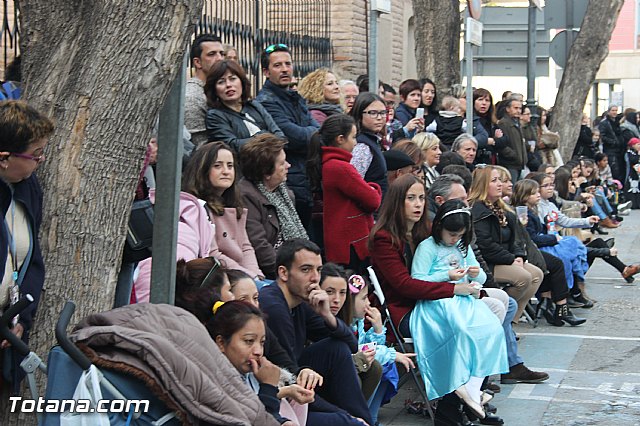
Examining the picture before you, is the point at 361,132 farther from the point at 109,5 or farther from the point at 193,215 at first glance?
the point at 109,5

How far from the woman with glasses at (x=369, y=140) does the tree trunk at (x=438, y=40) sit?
310 inches

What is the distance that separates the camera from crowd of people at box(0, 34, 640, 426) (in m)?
5.48

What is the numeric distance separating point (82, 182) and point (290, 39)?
11419 millimetres

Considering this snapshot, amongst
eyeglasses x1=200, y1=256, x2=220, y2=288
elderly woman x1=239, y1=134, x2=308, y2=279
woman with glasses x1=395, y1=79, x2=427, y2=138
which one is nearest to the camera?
eyeglasses x1=200, y1=256, x2=220, y2=288

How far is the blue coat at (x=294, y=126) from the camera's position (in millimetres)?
9141

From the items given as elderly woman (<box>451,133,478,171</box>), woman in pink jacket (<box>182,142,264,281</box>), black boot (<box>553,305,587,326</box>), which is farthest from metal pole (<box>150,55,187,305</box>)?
black boot (<box>553,305,587,326</box>)

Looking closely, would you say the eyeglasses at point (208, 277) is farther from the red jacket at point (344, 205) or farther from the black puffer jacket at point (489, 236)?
the black puffer jacket at point (489, 236)

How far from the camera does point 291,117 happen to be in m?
9.40

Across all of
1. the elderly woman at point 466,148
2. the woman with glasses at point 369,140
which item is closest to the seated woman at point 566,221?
the elderly woman at point 466,148

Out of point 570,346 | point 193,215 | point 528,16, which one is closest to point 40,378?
point 193,215

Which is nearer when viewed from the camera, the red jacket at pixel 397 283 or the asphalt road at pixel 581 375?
the red jacket at pixel 397 283

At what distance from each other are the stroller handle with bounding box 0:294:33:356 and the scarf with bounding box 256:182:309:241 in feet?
11.4

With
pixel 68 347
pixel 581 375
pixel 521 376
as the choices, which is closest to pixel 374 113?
pixel 521 376

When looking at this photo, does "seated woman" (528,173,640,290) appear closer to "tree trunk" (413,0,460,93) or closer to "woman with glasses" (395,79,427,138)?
"woman with glasses" (395,79,427,138)
